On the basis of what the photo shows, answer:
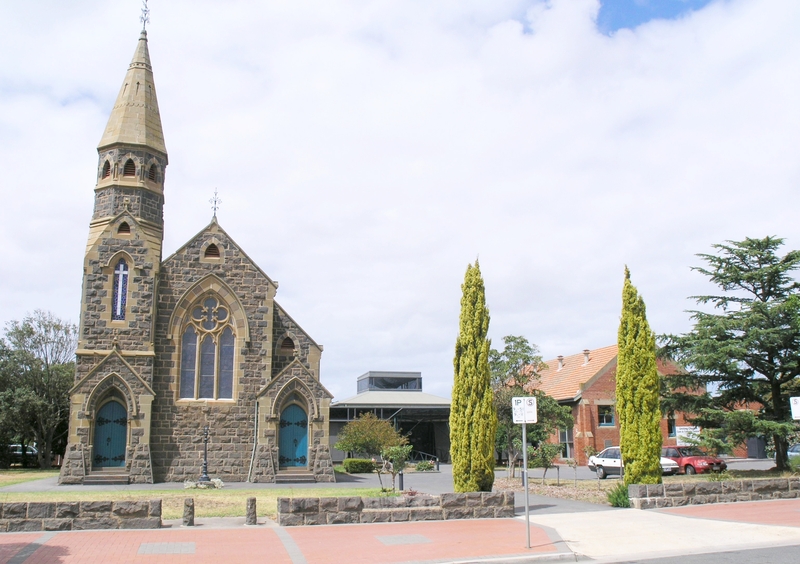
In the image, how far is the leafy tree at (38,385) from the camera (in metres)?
36.8

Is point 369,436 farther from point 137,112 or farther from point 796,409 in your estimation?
point 796,409

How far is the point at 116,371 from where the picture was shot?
2567 centimetres

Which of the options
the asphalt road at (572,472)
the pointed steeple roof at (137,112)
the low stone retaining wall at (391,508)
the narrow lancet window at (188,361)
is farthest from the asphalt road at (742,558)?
the pointed steeple roof at (137,112)

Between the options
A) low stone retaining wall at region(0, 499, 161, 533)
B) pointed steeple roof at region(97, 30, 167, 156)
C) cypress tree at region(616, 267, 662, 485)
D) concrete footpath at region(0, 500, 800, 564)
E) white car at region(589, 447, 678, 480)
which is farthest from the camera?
pointed steeple roof at region(97, 30, 167, 156)

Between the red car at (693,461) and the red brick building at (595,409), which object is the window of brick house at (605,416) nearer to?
the red brick building at (595,409)

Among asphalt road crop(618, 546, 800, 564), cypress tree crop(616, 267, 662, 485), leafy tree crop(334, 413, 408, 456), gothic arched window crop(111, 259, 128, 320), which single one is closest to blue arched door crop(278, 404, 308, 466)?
leafy tree crop(334, 413, 408, 456)

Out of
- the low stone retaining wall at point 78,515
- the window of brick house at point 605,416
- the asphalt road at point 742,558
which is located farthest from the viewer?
the window of brick house at point 605,416

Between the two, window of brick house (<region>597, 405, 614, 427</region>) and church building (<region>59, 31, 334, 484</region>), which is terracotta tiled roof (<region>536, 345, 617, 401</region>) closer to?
window of brick house (<region>597, 405, 614, 427</region>)

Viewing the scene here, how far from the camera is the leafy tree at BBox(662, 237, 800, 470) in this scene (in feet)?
77.9

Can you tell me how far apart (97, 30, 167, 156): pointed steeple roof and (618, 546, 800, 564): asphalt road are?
25.3 metres

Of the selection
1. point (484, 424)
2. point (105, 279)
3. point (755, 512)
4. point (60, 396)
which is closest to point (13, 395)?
point (60, 396)

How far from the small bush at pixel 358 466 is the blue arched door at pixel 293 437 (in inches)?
291

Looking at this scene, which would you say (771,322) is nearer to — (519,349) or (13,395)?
(519,349)

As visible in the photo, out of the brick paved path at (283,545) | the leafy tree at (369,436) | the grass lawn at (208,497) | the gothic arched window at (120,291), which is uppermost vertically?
the gothic arched window at (120,291)
